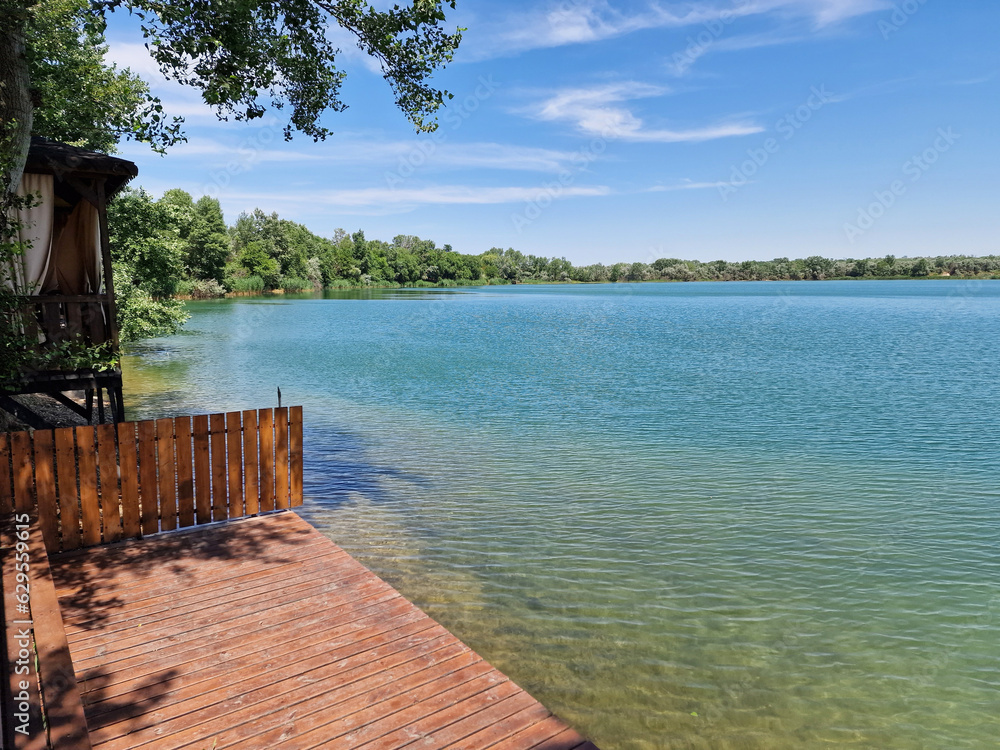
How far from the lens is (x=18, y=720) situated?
9.87ft

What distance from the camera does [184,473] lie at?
7203mm

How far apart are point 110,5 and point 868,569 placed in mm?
13801

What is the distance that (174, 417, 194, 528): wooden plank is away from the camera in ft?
23.3

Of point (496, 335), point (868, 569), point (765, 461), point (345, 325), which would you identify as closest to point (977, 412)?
point (765, 461)

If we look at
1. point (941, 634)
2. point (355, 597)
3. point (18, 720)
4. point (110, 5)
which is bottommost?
point (941, 634)

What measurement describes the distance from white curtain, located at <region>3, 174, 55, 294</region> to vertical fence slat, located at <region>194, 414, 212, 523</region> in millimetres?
5040

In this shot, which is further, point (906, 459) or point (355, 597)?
point (906, 459)

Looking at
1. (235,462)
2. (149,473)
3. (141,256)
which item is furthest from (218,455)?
(141,256)

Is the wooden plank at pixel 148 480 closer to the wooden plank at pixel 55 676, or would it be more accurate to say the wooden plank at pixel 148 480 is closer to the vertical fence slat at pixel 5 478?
the vertical fence slat at pixel 5 478

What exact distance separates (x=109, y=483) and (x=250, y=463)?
58.9 inches

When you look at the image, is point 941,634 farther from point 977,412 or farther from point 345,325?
point 345,325

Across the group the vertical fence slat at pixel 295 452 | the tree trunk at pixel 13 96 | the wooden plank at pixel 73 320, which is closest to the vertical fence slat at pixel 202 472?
the vertical fence slat at pixel 295 452

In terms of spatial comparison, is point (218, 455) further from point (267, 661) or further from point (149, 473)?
point (267, 661)

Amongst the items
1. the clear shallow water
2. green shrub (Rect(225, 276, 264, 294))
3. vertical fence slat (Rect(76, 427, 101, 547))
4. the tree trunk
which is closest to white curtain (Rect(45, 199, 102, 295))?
the tree trunk
